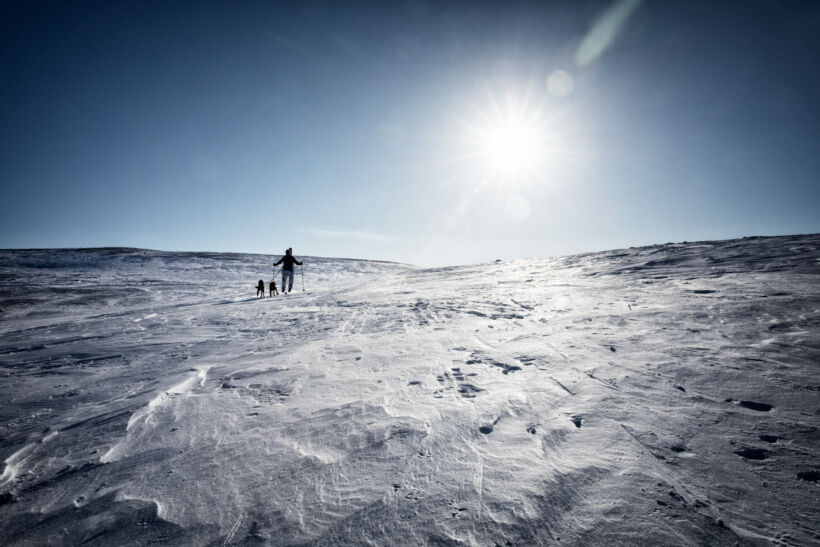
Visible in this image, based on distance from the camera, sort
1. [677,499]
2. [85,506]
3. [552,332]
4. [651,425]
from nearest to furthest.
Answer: [677,499] < [85,506] < [651,425] < [552,332]

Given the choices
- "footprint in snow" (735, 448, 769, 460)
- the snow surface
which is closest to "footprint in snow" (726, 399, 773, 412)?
the snow surface

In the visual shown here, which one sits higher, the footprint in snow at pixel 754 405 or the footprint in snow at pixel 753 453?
the footprint in snow at pixel 754 405

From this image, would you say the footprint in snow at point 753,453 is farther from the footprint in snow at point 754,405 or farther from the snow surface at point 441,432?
the footprint in snow at point 754,405

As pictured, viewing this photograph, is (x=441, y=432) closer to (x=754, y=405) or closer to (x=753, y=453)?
(x=753, y=453)

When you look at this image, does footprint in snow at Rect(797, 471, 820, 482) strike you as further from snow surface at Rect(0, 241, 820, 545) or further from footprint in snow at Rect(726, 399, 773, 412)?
footprint in snow at Rect(726, 399, 773, 412)

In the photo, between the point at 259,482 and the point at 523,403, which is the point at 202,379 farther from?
the point at 523,403

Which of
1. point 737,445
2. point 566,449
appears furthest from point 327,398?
point 737,445

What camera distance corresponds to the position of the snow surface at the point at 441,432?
146 cm

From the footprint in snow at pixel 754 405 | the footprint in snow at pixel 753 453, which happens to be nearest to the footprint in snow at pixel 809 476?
the footprint in snow at pixel 753 453

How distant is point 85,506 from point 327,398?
1479mm

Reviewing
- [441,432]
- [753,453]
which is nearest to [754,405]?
[753,453]

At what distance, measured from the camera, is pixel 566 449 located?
1.88 metres

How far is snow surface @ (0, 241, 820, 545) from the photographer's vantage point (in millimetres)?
1456

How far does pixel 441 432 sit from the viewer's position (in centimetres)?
212
